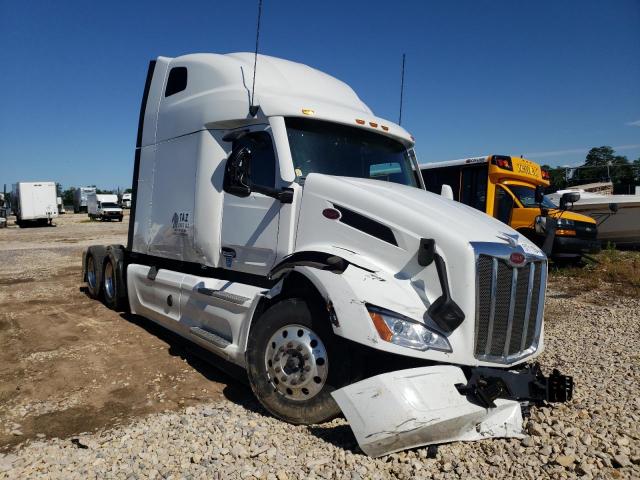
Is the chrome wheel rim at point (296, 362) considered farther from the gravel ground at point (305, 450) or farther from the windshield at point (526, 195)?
the windshield at point (526, 195)

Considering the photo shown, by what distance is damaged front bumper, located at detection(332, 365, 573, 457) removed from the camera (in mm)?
2869

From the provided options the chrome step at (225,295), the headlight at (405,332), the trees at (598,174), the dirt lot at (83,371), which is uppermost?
the trees at (598,174)

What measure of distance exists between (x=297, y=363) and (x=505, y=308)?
5.25 feet

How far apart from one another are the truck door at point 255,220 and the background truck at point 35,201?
36149 mm

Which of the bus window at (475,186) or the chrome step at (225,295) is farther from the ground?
the bus window at (475,186)

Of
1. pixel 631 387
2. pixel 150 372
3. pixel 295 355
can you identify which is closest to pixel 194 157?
pixel 150 372

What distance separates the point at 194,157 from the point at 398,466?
3.77 metres

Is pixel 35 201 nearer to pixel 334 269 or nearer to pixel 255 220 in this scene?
pixel 255 220

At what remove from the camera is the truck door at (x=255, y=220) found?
4363 mm

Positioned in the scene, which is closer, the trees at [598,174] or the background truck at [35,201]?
the trees at [598,174]

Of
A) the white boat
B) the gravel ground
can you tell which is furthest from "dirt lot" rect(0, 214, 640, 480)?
the white boat

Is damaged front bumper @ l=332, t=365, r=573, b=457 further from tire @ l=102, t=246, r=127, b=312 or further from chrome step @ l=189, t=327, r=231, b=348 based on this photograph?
tire @ l=102, t=246, r=127, b=312

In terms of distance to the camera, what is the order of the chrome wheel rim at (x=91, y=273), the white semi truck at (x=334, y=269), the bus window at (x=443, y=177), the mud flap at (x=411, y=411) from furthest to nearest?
the bus window at (x=443, y=177) → the chrome wheel rim at (x=91, y=273) → the white semi truck at (x=334, y=269) → the mud flap at (x=411, y=411)

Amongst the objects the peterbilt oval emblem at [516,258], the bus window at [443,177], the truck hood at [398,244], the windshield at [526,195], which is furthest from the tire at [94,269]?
the windshield at [526,195]
